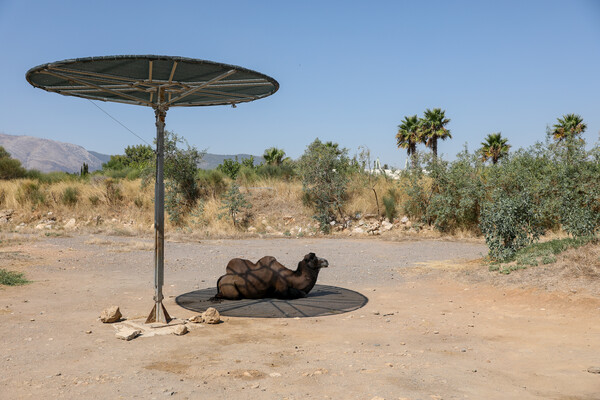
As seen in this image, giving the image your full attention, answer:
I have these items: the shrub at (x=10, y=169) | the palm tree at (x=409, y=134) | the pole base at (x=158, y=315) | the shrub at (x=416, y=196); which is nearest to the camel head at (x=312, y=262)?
the pole base at (x=158, y=315)

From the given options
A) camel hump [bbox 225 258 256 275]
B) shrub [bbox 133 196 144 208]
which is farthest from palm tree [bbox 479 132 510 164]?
camel hump [bbox 225 258 256 275]

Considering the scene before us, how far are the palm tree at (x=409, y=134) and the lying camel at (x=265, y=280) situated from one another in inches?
1777

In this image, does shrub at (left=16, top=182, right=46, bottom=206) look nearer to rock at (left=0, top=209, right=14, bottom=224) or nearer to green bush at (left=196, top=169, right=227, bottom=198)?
rock at (left=0, top=209, right=14, bottom=224)

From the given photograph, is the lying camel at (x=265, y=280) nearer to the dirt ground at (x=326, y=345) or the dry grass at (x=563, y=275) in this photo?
the dirt ground at (x=326, y=345)

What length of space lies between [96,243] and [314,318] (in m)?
12.7

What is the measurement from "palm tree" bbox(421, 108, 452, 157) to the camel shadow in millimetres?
43269

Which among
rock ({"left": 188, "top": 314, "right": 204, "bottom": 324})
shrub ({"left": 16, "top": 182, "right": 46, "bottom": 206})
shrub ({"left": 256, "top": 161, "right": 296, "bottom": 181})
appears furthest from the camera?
shrub ({"left": 256, "top": 161, "right": 296, "bottom": 181})

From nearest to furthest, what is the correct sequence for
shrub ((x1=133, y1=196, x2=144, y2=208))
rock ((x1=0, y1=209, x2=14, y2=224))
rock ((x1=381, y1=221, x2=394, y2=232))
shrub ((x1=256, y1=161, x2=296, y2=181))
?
rock ((x1=381, y1=221, x2=394, y2=232))
rock ((x1=0, y1=209, x2=14, y2=224))
shrub ((x1=133, y1=196, x2=144, y2=208))
shrub ((x1=256, y1=161, x2=296, y2=181))

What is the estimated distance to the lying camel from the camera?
888cm

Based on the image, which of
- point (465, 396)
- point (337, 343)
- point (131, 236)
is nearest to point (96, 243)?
point (131, 236)

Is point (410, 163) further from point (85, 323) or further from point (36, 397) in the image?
point (36, 397)

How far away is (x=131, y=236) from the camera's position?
2192 centimetres

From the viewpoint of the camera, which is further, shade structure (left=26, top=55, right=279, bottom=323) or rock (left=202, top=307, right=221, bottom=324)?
rock (left=202, top=307, right=221, bottom=324)

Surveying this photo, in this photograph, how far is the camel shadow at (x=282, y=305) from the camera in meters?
7.98
